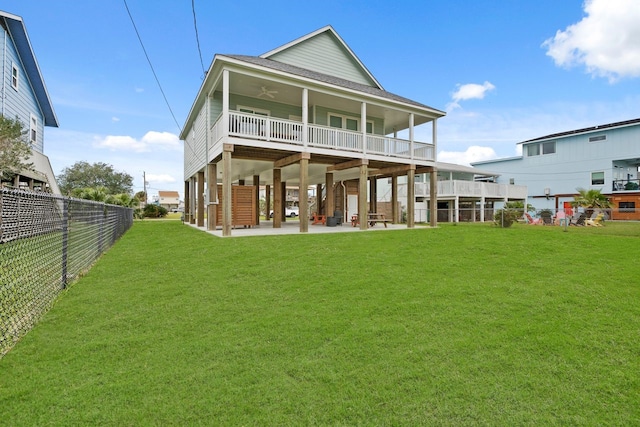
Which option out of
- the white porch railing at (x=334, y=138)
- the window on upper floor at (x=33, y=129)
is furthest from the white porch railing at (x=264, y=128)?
the window on upper floor at (x=33, y=129)

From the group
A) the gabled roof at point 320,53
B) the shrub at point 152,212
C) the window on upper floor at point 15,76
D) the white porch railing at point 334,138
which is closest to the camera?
the white porch railing at point 334,138

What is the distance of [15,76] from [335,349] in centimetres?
2124

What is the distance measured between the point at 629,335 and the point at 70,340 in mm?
5929

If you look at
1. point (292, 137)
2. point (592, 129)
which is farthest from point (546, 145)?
point (292, 137)

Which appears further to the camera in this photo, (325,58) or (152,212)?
(152,212)

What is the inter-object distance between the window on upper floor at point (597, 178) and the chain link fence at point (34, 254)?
1459 inches

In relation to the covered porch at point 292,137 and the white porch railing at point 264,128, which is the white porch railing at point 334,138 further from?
the white porch railing at point 264,128

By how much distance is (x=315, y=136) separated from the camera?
12664 mm

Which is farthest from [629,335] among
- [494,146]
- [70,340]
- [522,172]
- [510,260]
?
[494,146]

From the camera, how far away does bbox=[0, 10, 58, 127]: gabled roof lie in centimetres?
1401

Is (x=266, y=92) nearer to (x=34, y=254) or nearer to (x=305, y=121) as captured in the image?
(x=305, y=121)

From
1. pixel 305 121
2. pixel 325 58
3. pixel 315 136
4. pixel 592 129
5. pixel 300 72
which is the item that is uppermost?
pixel 325 58

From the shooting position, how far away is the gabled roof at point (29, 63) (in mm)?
14008

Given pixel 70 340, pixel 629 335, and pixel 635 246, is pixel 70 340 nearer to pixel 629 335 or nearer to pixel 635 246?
pixel 629 335
